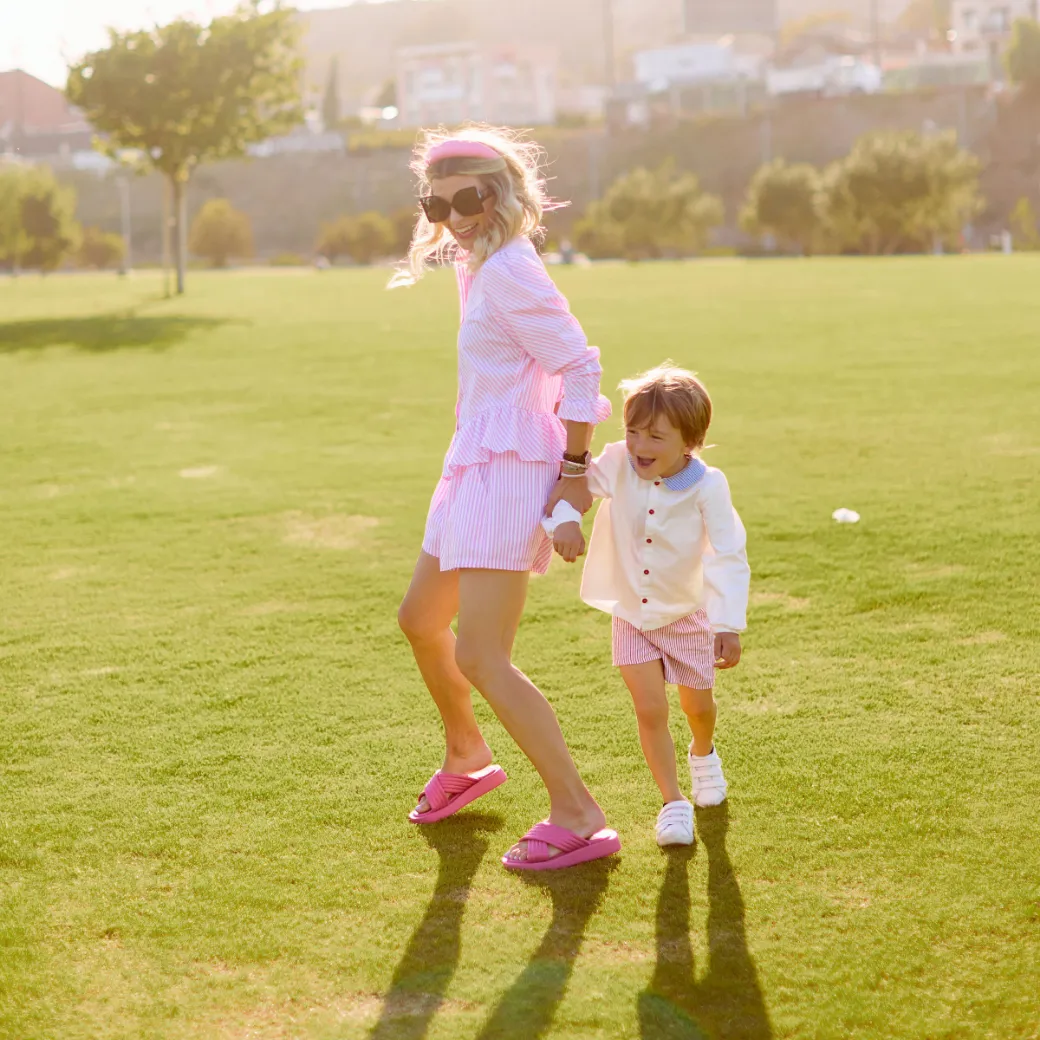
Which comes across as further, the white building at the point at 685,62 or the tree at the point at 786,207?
the white building at the point at 685,62

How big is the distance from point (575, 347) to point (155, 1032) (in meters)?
1.89

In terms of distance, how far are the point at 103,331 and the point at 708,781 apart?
809 inches

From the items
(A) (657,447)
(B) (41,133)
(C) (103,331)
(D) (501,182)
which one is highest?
(B) (41,133)

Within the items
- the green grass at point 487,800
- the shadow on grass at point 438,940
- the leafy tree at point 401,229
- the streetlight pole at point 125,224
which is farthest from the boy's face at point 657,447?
the leafy tree at point 401,229

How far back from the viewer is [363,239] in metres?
75.9

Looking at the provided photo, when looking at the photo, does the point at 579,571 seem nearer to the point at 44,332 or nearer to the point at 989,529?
the point at 989,529

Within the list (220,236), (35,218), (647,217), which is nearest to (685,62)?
(220,236)

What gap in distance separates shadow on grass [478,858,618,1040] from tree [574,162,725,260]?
62.4 metres

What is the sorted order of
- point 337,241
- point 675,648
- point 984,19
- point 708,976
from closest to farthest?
1. point 708,976
2. point 675,648
3. point 337,241
4. point 984,19

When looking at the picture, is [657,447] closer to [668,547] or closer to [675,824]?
[668,547]

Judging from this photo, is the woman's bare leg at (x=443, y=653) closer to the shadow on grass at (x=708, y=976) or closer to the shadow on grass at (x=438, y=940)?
the shadow on grass at (x=438, y=940)

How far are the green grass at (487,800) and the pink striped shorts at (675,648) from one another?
1.51 ft

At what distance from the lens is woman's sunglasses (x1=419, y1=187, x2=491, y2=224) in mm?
3670

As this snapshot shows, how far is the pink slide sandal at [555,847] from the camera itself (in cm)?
372
